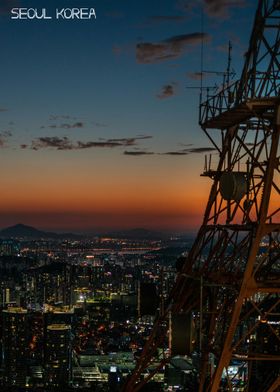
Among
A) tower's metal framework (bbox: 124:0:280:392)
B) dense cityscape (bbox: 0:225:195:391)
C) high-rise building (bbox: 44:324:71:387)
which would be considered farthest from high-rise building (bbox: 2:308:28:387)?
tower's metal framework (bbox: 124:0:280:392)

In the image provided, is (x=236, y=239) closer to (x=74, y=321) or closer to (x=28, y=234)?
(x=74, y=321)

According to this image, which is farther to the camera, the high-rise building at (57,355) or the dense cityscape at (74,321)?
the dense cityscape at (74,321)

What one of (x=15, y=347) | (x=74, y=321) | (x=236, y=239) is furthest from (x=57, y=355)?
(x=236, y=239)

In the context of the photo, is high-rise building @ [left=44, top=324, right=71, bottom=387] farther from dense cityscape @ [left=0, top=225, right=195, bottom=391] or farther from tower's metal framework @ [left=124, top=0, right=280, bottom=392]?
tower's metal framework @ [left=124, top=0, right=280, bottom=392]

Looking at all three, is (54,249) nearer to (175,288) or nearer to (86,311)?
(86,311)

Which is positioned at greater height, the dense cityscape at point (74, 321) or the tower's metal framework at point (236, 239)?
the tower's metal framework at point (236, 239)

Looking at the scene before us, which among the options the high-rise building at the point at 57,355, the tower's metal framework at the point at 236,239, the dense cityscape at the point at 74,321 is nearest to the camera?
the tower's metal framework at the point at 236,239

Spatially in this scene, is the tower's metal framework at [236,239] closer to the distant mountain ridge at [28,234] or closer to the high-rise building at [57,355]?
the high-rise building at [57,355]

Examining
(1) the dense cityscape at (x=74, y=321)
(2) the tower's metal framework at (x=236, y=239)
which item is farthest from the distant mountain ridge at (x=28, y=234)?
(2) the tower's metal framework at (x=236, y=239)
